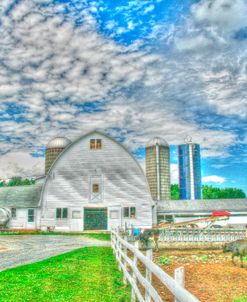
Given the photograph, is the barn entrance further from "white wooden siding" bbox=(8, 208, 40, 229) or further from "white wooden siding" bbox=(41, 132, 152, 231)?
"white wooden siding" bbox=(8, 208, 40, 229)

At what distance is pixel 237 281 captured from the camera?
385 inches

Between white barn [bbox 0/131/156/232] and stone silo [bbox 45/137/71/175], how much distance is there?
1337 cm

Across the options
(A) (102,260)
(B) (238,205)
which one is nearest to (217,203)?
(B) (238,205)

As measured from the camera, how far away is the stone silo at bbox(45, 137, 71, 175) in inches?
1991

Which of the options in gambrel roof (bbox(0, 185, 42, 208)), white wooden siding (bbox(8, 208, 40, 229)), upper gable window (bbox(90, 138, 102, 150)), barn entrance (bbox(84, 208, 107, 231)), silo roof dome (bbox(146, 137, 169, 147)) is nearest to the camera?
barn entrance (bbox(84, 208, 107, 231))

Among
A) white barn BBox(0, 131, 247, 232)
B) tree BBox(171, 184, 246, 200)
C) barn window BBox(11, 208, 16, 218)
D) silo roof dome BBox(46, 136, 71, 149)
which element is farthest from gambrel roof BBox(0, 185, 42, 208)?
tree BBox(171, 184, 246, 200)

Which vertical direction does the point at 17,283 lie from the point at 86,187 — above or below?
below

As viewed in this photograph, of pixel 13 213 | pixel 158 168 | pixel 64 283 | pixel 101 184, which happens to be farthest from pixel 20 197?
pixel 64 283

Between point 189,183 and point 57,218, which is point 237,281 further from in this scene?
point 189,183

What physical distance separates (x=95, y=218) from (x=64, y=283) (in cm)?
2835

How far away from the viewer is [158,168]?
198 ft

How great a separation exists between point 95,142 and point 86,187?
16.3 feet

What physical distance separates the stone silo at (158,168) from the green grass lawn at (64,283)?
153 ft

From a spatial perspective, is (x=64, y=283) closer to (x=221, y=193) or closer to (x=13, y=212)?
(x=13, y=212)
